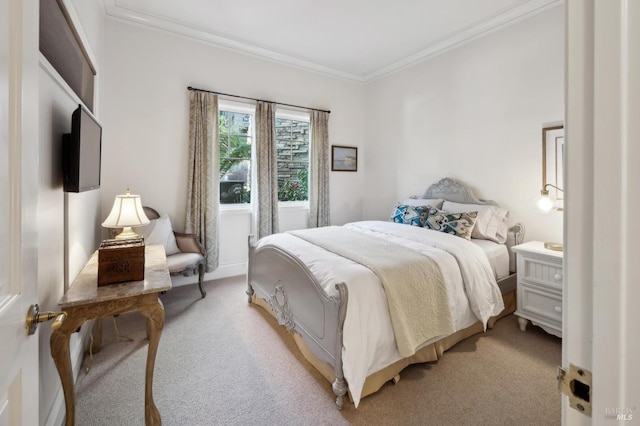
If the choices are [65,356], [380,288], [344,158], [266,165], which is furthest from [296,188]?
[65,356]

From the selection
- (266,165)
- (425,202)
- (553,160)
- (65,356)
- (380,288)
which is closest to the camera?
(65,356)

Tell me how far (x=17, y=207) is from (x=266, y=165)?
3446 mm

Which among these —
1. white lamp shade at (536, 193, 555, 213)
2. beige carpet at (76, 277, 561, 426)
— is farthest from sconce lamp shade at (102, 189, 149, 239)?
white lamp shade at (536, 193, 555, 213)

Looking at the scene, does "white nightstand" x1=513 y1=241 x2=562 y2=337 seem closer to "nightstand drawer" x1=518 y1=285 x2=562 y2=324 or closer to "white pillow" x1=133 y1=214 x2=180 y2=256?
"nightstand drawer" x1=518 y1=285 x2=562 y2=324

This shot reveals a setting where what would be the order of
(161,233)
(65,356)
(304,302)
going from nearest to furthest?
(65,356) < (304,302) < (161,233)

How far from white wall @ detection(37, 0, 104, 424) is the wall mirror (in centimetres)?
382

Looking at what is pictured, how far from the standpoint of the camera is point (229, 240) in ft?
13.3

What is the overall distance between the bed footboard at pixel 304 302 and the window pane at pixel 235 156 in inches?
54.3

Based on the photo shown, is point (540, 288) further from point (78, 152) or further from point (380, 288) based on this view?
point (78, 152)

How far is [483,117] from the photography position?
343 cm

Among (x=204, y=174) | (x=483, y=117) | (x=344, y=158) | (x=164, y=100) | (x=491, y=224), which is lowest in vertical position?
(x=491, y=224)

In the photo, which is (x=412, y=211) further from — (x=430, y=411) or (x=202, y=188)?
(x=202, y=188)

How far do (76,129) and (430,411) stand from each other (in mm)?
2575

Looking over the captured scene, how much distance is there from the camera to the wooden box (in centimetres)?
160
